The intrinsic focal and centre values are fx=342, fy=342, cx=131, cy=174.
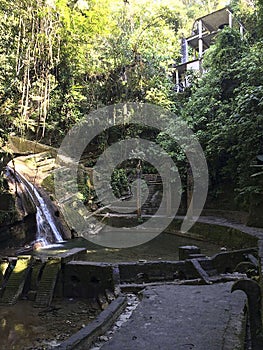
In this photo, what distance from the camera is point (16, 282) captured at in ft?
25.8

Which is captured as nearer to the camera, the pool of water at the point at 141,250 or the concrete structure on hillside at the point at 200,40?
the pool of water at the point at 141,250

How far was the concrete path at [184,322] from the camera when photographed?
12.7 feet

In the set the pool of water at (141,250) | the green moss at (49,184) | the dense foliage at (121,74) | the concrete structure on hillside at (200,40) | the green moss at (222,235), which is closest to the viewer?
the green moss at (222,235)

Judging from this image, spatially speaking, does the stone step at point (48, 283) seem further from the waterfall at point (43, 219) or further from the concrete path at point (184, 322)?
the waterfall at point (43, 219)

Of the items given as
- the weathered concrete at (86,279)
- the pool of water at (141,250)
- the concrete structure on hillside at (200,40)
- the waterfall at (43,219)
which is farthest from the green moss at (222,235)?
the concrete structure on hillside at (200,40)

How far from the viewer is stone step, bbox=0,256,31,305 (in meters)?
7.52

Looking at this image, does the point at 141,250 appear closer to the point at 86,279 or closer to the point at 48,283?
the point at 86,279

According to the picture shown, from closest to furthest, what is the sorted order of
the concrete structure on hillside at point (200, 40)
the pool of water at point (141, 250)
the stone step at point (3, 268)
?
the stone step at point (3, 268)
the pool of water at point (141, 250)
the concrete structure on hillside at point (200, 40)

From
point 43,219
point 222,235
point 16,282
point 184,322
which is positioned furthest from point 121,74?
point 184,322

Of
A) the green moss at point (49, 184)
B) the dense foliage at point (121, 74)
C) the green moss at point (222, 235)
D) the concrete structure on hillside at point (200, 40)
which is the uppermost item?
Answer: the concrete structure on hillside at point (200, 40)

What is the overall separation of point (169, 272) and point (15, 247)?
20.7 feet

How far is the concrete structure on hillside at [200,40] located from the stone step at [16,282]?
65.1 ft

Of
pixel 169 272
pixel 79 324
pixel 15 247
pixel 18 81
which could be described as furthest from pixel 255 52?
pixel 79 324

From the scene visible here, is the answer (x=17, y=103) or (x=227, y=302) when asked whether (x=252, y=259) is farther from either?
Result: (x=17, y=103)
